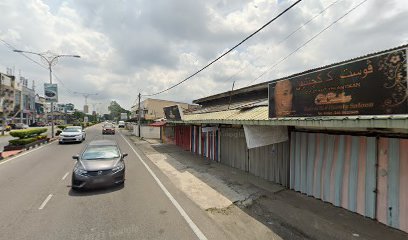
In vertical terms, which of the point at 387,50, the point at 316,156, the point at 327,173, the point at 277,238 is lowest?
the point at 277,238

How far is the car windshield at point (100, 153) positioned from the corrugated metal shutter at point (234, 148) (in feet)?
19.0

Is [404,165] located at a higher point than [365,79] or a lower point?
lower

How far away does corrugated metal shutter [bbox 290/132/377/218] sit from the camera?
5938 mm

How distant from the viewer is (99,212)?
609 cm

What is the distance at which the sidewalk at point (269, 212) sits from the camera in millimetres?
5223

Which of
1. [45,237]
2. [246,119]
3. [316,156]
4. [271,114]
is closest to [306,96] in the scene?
[271,114]

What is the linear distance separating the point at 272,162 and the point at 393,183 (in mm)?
4265

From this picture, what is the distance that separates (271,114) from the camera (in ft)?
25.6

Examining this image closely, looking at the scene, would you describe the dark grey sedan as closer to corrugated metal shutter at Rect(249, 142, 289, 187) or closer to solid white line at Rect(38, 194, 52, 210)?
solid white line at Rect(38, 194, 52, 210)

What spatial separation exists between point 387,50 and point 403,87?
885 mm

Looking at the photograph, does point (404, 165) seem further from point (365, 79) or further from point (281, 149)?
point (281, 149)

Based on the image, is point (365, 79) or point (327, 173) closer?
point (365, 79)

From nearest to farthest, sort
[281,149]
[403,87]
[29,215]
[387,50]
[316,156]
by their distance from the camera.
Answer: [403,87] → [387,50] → [29,215] → [316,156] → [281,149]

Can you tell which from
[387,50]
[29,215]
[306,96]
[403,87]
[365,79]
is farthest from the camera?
[306,96]
